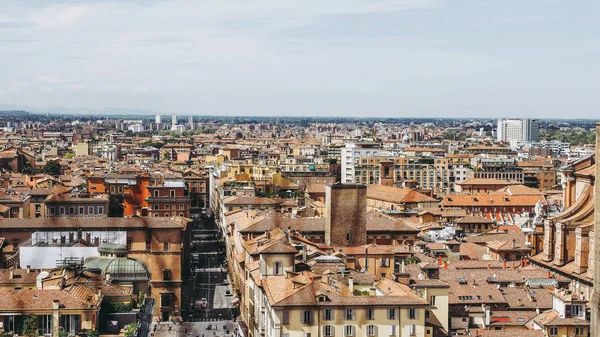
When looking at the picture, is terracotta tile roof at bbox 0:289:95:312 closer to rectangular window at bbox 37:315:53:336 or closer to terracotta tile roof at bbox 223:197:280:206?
rectangular window at bbox 37:315:53:336

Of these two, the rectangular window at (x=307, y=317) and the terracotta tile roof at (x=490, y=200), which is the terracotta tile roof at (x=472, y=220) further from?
the rectangular window at (x=307, y=317)

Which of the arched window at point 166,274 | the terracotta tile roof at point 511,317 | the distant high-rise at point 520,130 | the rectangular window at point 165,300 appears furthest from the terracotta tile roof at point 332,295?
the distant high-rise at point 520,130

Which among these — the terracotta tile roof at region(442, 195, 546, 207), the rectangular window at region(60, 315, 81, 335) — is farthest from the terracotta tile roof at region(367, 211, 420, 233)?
the rectangular window at region(60, 315, 81, 335)

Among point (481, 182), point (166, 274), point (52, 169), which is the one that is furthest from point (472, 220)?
point (52, 169)

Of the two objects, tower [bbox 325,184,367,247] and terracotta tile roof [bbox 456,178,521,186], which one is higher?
tower [bbox 325,184,367,247]

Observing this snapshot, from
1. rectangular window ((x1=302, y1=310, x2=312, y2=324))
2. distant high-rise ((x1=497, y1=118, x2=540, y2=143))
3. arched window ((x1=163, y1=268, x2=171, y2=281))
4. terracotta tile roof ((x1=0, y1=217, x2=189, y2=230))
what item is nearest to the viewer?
rectangular window ((x1=302, y1=310, x2=312, y2=324))

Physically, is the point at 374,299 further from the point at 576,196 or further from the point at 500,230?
the point at 500,230
